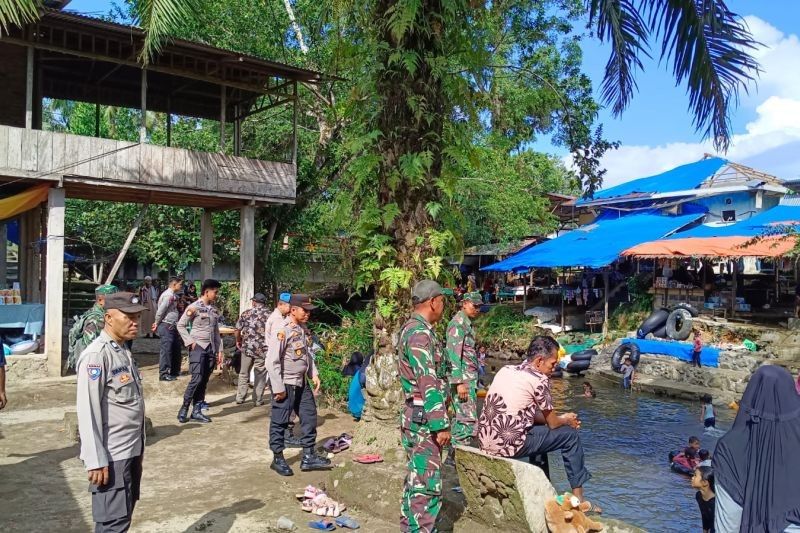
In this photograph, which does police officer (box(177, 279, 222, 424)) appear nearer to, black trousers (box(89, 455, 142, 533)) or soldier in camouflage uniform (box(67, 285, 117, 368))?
soldier in camouflage uniform (box(67, 285, 117, 368))

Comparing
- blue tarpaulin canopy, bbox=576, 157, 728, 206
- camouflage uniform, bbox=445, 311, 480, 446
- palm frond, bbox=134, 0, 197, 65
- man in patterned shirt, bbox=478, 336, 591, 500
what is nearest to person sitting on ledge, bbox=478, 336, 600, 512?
man in patterned shirt, bbox=478, 336, 591, 500

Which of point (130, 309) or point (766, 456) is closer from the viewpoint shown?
point (766, 456)

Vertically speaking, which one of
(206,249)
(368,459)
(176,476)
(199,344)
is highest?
(206,249)

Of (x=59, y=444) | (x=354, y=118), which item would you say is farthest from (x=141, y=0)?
(x=59, y=444)

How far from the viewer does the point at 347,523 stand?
502 cm

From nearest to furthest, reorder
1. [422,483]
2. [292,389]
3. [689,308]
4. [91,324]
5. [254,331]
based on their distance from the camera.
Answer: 1. [422,483]
2. [292,389]
3. [91,324]
4. [254,331]
5. [689,308]

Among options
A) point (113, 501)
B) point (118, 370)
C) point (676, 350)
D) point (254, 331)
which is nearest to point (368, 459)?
point (113, 501)

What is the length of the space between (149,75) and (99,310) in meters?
8.84

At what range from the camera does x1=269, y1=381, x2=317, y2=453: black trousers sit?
6258 millimetres

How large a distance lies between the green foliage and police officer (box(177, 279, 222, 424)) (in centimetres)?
1366

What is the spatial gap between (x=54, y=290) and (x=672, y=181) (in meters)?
22.8

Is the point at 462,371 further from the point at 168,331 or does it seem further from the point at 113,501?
the point at 168,331

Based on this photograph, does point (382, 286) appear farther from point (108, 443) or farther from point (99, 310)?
point (99, 310)

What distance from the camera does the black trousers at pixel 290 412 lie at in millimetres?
6258
